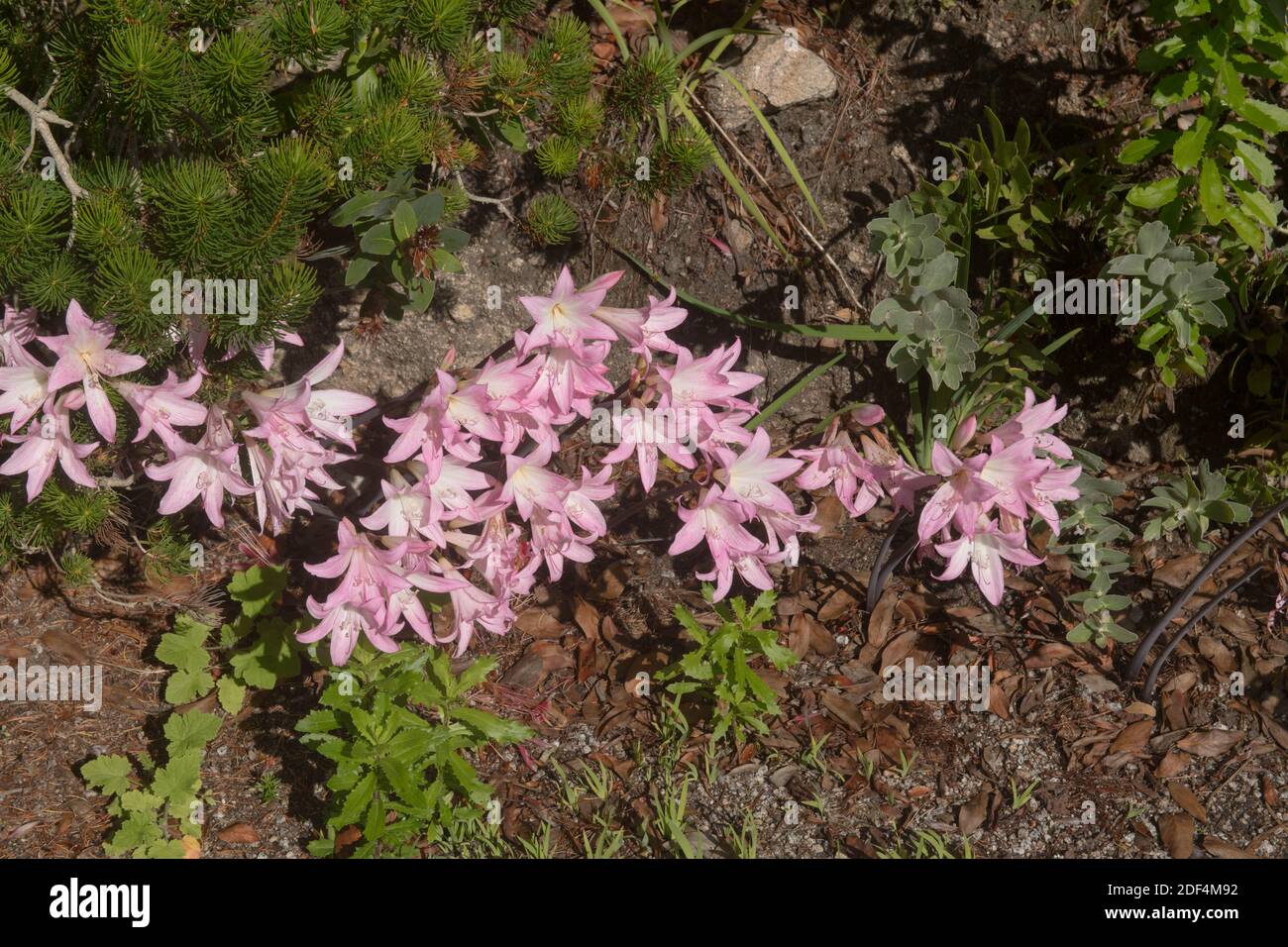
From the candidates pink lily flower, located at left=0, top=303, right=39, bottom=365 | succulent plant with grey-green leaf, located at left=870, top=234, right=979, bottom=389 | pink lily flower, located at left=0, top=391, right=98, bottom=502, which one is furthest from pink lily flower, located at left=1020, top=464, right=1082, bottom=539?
pink lily flower, located at left=0, top=303, right=39, bottom=365

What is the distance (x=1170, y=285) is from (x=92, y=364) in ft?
8.66

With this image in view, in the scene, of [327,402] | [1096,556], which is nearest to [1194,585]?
[1096,556]

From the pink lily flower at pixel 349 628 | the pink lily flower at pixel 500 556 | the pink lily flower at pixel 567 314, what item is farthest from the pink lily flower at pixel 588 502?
the pink lily flower at pixel 349 628

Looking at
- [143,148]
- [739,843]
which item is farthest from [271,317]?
[739,843]

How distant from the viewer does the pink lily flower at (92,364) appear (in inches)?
82.3

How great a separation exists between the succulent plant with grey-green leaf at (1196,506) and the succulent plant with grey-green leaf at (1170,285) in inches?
15.1

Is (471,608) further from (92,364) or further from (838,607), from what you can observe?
(838,607)

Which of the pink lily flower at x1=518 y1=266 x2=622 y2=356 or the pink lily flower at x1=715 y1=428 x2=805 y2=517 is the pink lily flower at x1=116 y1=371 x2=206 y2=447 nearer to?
the pink lily flower at x1=518 y1=266 x2=622 y2=356

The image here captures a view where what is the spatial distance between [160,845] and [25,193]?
1486 millimetres

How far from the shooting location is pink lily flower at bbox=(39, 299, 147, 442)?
82.3 inches

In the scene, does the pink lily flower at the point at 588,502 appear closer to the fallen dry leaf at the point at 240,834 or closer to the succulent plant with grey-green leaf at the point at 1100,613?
the fallen dry leaf at the point at 240,834

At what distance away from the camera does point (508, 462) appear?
2.43 metres

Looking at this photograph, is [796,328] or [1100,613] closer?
[1100,613]

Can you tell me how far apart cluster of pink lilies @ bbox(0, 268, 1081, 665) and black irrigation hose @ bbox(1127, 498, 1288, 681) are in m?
0.51
